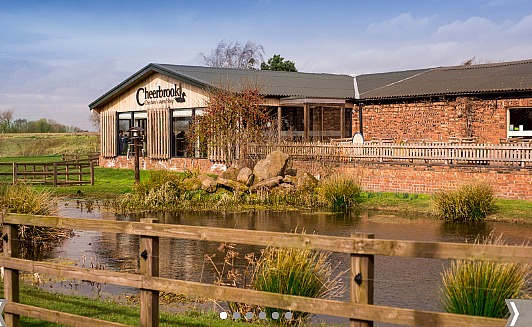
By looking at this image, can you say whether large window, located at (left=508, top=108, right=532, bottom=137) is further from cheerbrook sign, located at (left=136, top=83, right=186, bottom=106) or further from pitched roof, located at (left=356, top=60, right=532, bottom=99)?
cheerbrook sign, located at (left=136, top=83, right=186, bottom=106)

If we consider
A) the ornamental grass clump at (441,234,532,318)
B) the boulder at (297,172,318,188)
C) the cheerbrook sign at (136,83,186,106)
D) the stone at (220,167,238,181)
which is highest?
the cheerbrook sign at (136,83,186,106)

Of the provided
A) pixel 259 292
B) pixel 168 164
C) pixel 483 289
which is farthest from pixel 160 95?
pixel 259 292

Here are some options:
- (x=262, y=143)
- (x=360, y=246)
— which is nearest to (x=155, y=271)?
(x=360, y=246)

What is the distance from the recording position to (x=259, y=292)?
596 centimetres

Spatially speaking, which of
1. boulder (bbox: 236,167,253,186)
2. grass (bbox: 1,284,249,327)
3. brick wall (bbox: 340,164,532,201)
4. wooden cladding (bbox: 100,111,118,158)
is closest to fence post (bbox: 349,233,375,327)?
grass (bbox: 1,284,249,327)

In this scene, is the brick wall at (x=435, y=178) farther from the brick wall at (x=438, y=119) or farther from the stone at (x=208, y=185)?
the brick wall at (x=438, y=119)

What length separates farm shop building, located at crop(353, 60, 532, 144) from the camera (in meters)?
29.5

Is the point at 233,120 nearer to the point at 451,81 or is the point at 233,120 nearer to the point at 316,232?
the point at 451,81

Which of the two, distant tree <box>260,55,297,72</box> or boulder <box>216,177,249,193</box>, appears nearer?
boulder <box>216,177,249,193</box>

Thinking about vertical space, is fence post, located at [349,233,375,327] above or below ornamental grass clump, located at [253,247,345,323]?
above

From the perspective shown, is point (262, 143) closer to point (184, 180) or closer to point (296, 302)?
point (184, 180)

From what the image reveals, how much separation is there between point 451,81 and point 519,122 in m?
4.05

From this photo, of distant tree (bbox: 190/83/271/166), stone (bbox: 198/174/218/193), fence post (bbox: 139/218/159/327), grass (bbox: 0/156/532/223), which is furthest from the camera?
distant tree (bbox: 190/83/271/166)

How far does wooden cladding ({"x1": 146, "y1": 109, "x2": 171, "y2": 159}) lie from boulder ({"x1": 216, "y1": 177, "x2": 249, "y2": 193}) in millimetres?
12071
